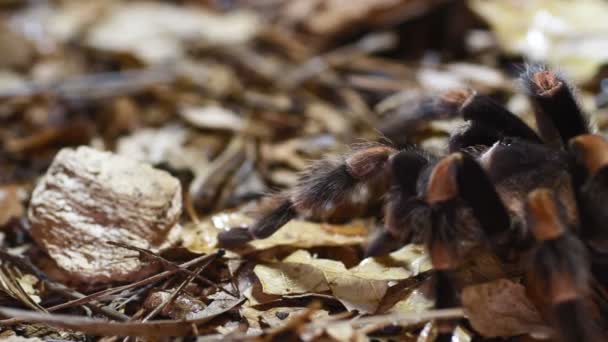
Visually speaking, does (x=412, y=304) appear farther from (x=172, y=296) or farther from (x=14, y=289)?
(x=14, y=289)

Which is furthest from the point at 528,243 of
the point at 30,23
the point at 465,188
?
the point at 30,23

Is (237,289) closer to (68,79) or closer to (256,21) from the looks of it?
(68,79)

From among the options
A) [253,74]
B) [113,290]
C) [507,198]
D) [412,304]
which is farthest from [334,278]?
[253,74]

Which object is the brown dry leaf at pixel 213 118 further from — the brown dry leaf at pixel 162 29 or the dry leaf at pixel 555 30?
the dry leaf at pixel 555 30

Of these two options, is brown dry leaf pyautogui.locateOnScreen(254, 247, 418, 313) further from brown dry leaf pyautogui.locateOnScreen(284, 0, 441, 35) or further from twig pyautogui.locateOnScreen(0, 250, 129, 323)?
brown dry leaf pyautogui.locateOnScreen(284, 0, 441, 35)

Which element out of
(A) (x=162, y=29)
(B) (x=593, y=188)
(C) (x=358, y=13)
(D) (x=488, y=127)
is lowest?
(B) (x=593, y=188)

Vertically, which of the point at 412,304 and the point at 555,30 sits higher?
the point at 555,30
